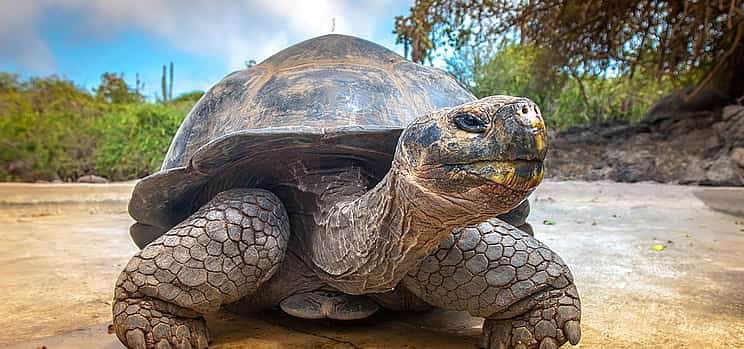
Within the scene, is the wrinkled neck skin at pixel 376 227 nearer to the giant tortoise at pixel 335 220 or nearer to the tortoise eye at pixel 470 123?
the giant tortoise at pixel 335 220

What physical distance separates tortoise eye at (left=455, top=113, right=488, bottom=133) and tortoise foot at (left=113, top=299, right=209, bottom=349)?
1.10 meters

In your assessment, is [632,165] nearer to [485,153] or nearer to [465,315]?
→ [465,315]

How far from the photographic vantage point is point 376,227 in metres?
1.32

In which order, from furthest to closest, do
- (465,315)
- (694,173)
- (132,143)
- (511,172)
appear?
(132,143), (694,173), (465,315), (511,172)

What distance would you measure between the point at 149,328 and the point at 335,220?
0.65 meters

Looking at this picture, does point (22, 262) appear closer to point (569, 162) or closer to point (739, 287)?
point (739, 287)

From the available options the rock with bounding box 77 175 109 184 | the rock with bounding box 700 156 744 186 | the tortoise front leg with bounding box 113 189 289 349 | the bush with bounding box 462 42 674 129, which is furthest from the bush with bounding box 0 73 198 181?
the tortoise front leg with bounding box 113 189 289 349

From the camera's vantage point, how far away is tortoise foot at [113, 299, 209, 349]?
1540mm

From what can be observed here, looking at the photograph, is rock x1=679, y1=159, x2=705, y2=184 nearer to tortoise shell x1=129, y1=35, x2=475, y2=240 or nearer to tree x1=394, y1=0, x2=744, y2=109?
tree x1=394, y1=0, x2=744, y2=109

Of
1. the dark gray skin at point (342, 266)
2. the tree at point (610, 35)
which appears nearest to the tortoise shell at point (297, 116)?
the dark gray skin at point (342, 266)

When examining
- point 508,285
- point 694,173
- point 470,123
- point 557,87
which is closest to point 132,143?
point 557,87

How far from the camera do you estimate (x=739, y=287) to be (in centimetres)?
236

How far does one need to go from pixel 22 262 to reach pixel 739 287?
3.81 metres

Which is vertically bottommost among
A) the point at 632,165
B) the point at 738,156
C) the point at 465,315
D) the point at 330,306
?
the point at 465,315
